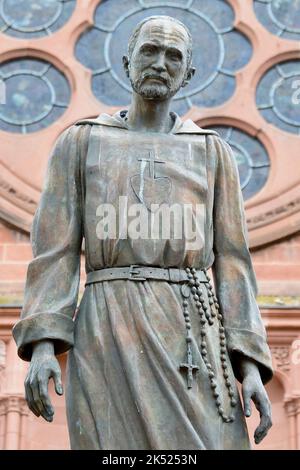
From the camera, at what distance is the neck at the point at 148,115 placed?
3.64 metres

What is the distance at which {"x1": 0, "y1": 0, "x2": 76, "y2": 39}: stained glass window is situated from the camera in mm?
12930

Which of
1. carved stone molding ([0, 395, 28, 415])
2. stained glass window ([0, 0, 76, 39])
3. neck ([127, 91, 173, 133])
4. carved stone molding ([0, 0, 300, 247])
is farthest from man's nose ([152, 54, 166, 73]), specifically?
stained glass window ([0, 0, 76, 39])

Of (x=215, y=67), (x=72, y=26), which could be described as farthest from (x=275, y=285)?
(x=72, y=26)

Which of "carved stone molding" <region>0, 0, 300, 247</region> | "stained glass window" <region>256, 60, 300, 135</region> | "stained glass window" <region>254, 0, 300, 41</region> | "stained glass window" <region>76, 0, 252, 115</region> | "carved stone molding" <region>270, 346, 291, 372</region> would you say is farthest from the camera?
"stained glass window" <region>254, 0, 300, 41</region>

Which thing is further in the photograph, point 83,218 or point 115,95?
point 115,95

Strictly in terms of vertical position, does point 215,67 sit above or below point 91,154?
above

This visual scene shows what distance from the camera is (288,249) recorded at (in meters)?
11.5

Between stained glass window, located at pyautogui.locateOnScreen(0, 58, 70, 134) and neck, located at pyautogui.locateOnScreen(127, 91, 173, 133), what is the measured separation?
28.5 ft

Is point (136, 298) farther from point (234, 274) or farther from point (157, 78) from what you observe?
point (157, 78)

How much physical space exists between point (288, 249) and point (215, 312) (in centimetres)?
816

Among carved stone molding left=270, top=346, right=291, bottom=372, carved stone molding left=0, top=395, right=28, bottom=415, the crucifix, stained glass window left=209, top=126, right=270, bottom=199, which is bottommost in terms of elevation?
the crucifix

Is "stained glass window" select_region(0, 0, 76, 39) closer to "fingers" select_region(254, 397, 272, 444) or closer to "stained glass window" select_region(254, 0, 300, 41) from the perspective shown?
"stained glass window" select_region(254, 0, 300, 41)

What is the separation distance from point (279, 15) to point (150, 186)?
9789 millimetres
